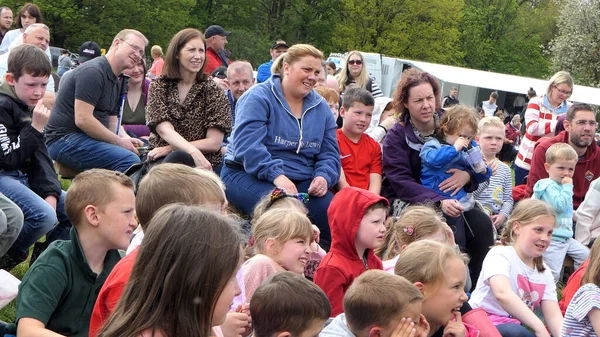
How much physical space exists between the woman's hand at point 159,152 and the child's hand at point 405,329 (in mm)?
2840

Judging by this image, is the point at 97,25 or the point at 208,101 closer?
the point at 208,101

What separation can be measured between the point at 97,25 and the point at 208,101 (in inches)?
1413

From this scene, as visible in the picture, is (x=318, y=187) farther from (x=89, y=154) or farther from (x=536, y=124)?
(x=536, y=124)

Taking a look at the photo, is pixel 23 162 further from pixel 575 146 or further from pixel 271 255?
pixel 575 146

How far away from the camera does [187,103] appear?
570 centimetres

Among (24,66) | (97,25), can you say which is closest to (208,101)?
(24,66)

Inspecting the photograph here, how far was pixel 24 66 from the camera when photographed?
4.93 metres

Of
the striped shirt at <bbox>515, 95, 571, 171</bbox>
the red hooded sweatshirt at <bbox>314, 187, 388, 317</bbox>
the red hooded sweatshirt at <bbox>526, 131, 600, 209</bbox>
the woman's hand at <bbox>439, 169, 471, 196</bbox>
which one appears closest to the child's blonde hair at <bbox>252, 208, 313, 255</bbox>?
the red hooded sweatshirt at <bbox>314, 187, 388, 317</bbox>

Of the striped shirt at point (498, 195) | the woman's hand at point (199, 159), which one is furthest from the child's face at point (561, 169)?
the woman's hand at point (199, 159)

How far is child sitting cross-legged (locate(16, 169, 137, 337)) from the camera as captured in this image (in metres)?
3.13

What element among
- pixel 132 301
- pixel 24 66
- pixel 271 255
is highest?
pixel 24 66

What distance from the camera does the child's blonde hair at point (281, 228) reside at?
13.5 ft

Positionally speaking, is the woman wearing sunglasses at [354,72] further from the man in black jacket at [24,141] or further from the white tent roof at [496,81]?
the white tent roof at [496,81]

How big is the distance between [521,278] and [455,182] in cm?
97
